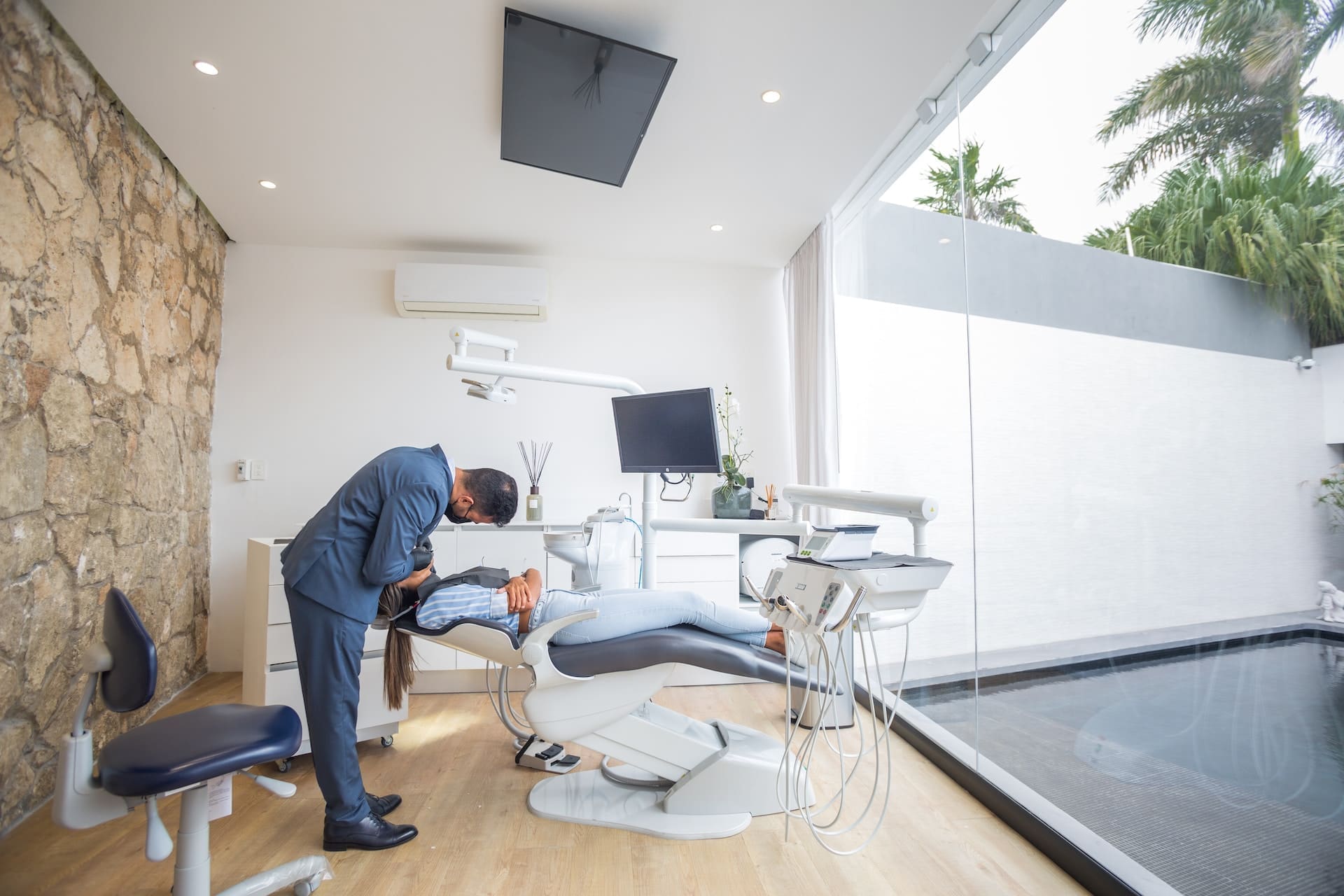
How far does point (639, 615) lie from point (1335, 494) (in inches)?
63.4

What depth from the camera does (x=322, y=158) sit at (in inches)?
111

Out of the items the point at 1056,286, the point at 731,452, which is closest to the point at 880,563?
the point at 1056,286

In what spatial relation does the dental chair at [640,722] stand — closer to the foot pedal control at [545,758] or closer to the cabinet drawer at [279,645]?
the foot pedal control at [545,758]

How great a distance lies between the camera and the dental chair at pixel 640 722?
6.32 ft

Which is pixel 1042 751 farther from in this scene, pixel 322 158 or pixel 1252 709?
pixel 322 158

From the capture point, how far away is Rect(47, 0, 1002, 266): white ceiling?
2.00 metres

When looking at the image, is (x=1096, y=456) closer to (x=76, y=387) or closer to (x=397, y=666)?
(x=397, y=666)

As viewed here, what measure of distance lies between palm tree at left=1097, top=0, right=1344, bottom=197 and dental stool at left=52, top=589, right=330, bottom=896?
2398 millimetres

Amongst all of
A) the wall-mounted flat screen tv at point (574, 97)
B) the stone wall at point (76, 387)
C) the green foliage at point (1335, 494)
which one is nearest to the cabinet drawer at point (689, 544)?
the wall-mounted flat screen tv at point (574, 97)

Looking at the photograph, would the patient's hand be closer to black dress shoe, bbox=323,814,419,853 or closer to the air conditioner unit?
black dress shoe, bbox=323,814,419,853

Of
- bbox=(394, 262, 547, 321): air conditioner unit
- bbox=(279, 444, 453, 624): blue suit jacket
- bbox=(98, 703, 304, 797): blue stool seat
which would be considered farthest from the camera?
bbox=(394, 262, 547, 321): air conditioner unit

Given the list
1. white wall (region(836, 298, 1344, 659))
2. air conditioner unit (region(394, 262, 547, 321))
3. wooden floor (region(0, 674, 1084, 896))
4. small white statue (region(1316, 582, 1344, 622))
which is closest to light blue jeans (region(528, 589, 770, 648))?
wooden floor (region(0, 674, 1084, 896))

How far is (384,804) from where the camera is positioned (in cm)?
207

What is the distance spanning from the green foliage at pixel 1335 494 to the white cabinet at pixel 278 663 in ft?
8.86
